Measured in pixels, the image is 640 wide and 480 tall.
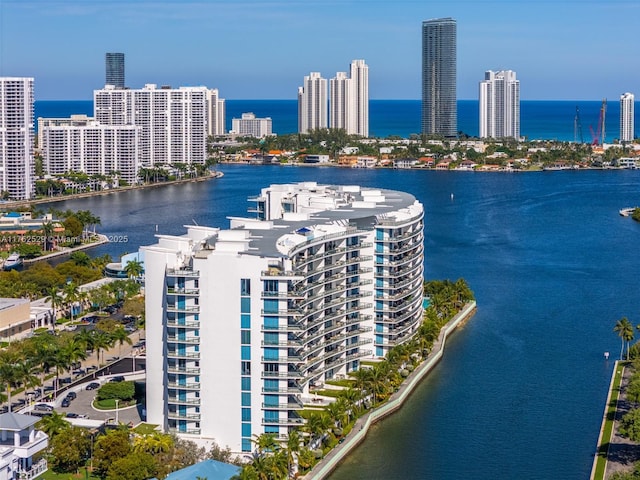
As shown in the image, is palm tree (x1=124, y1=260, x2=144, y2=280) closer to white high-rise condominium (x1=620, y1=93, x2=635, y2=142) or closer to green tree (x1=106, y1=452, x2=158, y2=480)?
green tree (x1=106, y1=452, x2=158, y2=480)

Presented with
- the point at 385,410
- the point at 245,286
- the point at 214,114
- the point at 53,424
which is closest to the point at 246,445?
the point at 245,286

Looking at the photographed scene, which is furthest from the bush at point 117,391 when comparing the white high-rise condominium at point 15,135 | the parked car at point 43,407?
the white high-rise condominium at point 15,135

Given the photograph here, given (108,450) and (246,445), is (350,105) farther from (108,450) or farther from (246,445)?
(108,450)

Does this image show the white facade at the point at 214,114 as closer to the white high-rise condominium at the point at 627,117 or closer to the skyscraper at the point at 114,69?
the skyscraper at the point at 114,69

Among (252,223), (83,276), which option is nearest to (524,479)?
(252,223)

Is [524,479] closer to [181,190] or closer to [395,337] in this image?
[395,337]

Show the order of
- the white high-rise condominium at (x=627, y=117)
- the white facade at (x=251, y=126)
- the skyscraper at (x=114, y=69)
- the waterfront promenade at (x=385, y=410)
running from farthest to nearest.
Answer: the skyscraper at (x=114, y=69) < the white facade at (x=251, y=126) < the white high-rise condominium at (x=627, y=117) < the waterfront promenade at (x=385, y=410)

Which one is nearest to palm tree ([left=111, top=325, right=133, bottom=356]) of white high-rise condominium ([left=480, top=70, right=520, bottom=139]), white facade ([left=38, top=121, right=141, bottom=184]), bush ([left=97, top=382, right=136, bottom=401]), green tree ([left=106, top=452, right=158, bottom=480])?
bush ([left=97, top=382, right=136, bottom=401])
